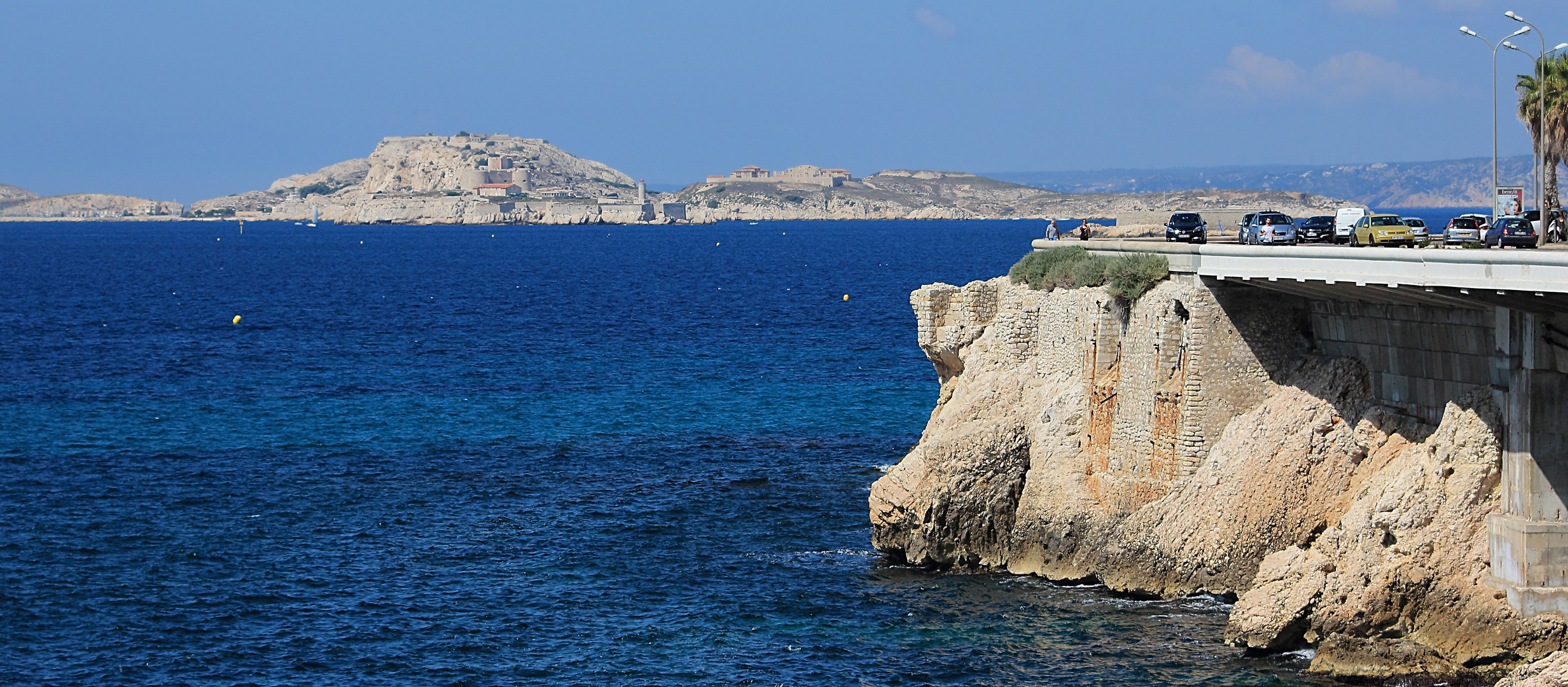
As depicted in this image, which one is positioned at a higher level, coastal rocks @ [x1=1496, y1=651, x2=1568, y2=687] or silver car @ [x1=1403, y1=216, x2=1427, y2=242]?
silver car @ [x1=1403, y1=216, x2=1427, y2=242]

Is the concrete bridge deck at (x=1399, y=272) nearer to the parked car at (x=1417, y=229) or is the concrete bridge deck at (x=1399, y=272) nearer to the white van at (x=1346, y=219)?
the parked car at (x=1417, y=229)

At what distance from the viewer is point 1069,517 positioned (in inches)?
1161

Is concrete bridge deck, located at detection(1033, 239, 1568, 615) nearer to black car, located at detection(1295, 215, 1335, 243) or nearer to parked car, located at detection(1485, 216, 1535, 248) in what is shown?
parked car, located at detection(1485, 216, 1535, 248)

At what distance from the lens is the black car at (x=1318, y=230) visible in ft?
124

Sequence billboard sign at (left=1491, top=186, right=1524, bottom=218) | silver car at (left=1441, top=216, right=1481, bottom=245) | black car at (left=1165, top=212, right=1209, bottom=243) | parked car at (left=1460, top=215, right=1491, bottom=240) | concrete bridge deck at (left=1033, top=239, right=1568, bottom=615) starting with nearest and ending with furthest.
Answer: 1. concrete bridge deck at (left=1033, top=239, right=1568, bottom=615)
2. silver car at (left=1441, top=216, right=1481, bottom=245)
3. parked car at (left=1460, top=215, right=1491, bottom=240)
4. billboard sign at (left=1491, top=186, right=1524, bottom=218)
5. black car at (left=1165, top=212, right=1209, bottom=243)

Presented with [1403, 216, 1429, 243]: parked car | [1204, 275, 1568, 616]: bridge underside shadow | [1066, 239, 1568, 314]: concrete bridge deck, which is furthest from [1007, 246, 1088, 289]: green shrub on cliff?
[1204, 275, 1568, 616]: bridge underside shadow

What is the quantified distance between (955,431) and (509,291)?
264ft

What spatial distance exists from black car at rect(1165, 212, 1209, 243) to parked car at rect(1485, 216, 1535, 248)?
325 inches

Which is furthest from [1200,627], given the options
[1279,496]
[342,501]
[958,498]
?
[342,501]

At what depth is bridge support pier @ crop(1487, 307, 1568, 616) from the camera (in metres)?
22.6

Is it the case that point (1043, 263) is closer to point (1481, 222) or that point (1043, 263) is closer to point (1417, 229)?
point (1417, 229)

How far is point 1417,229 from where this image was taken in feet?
116

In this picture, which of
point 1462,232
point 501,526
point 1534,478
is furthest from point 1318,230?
point 501,526

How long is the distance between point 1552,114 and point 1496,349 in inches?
720
